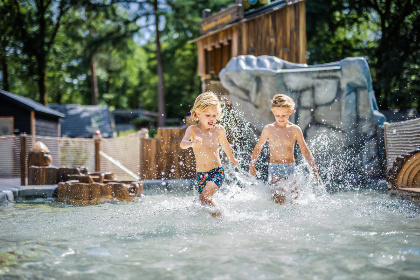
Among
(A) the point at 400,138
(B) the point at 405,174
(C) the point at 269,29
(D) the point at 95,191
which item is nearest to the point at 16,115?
(C) the point at 269,29

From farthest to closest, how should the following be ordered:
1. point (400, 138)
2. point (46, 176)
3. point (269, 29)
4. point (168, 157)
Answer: point (269, 29) < point (168, 157) < point (46, 176) < point (400, 138)

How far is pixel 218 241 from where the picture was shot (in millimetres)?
3350

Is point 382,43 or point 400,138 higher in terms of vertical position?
point 382,43

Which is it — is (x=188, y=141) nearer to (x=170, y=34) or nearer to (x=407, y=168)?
(x=407, y=168)

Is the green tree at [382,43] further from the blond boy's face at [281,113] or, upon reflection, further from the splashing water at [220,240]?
the splashing water at [220,240]

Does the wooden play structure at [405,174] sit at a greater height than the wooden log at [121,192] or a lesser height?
greater

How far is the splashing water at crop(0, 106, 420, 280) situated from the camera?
8.54 ft

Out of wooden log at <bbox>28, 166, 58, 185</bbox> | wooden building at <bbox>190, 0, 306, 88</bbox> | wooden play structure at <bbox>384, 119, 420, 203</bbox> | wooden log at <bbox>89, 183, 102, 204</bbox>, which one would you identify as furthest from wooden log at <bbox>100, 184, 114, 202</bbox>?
wooden building at <bbox>190, 0, 306, 88</bbox>

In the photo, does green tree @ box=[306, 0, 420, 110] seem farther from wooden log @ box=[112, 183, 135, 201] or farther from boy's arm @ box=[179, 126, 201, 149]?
boy's arm @ box=[179, 126, 201, 149]

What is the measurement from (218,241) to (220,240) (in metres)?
0.04

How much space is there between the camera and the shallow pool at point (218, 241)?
2596 millimetres

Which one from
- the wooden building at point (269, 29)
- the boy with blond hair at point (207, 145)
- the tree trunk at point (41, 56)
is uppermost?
the tree trunk at point (41, 56)

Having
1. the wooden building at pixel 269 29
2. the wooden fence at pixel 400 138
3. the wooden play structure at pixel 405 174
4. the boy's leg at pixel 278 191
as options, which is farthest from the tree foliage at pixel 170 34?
the boy's leg at pixel 278 191

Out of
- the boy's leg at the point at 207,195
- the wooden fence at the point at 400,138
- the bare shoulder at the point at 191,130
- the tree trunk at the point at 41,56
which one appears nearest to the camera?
the boy's leg at the point at 207,195
